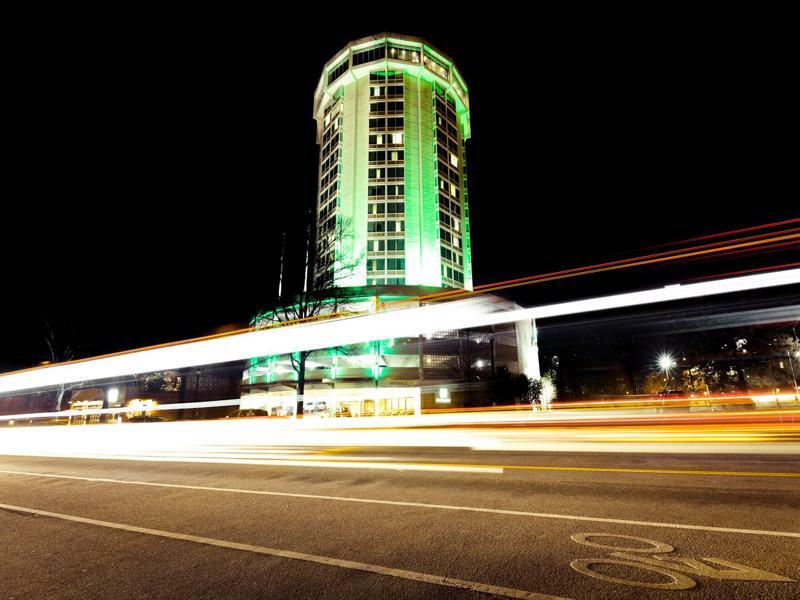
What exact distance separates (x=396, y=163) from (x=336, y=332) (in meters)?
51.9

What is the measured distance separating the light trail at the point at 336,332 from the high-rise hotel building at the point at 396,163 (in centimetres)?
3693

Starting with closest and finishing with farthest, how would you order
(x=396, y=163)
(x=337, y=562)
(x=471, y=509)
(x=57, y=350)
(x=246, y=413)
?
(x=337, y=562) < (x=471, y=509) < (x=246, y=413) < (x=57, y=350) < (x=396, y=163)

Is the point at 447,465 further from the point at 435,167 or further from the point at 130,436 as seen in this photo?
the point at 435,167

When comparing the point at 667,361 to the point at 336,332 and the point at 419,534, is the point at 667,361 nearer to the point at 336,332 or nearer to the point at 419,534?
the point at 336,332

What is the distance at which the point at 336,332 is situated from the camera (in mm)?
19812

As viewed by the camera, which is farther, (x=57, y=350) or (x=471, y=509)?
(x=57, y=350)

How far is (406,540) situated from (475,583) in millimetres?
1304

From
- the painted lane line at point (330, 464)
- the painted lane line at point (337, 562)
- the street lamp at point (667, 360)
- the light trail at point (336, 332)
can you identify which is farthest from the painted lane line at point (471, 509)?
the street lamp at point (667, 360)

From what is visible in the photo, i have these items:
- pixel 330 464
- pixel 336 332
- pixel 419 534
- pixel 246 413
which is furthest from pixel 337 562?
pixel 246 413

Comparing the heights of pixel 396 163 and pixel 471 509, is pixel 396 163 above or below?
above

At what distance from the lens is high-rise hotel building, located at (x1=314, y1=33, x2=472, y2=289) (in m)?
62.5

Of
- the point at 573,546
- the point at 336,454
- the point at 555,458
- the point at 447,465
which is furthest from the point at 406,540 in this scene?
the point at 336,454

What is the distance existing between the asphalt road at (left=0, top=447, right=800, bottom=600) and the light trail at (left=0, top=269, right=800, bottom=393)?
19.2ft

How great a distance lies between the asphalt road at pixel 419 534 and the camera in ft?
11.6
